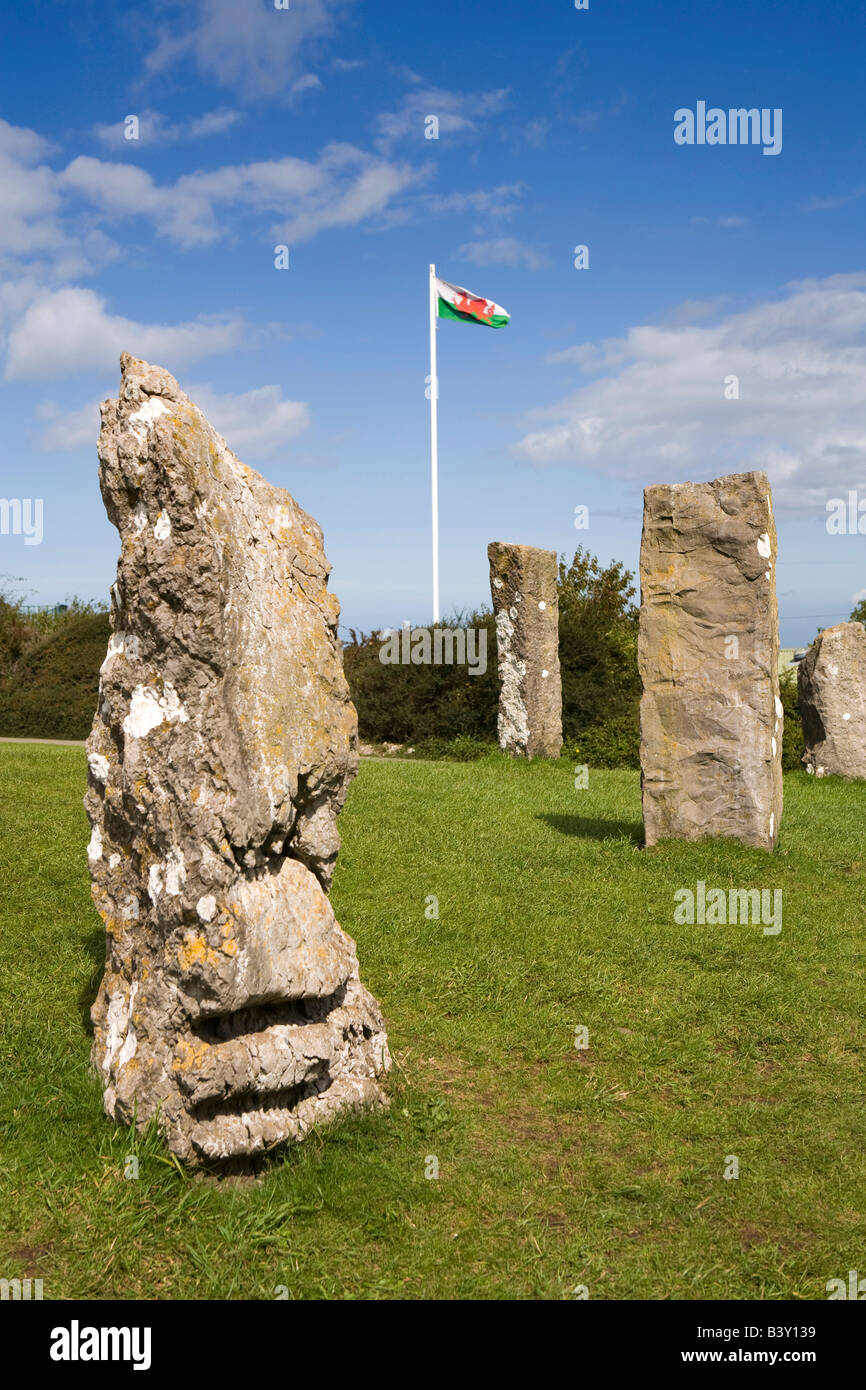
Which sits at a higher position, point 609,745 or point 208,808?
point 208,808

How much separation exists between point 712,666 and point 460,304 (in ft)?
49.9

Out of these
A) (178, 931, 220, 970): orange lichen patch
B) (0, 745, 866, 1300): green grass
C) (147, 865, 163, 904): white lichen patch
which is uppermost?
(147, 865, 163, 904): white lichen patch

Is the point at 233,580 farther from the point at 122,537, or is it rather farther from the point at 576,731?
the point at 576,731

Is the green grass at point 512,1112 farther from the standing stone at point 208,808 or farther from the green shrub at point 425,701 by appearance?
the green shrub at point 425,701

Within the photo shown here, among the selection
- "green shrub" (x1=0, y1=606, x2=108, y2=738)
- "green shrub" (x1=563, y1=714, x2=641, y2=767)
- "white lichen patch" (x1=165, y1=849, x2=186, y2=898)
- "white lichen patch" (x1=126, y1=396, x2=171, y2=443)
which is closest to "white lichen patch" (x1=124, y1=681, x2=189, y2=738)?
"white lichen patch" (x1=165, y1=849, x2=186, y2=898)

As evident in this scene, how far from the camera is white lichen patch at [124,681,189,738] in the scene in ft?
12.3

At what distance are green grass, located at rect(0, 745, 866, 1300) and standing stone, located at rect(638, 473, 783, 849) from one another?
0.63 m

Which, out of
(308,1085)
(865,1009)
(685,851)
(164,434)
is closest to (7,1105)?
(308,1085)

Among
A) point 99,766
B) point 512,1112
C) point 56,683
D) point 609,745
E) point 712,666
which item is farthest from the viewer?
point 56,683

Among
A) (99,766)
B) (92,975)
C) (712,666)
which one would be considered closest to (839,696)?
(712,666)

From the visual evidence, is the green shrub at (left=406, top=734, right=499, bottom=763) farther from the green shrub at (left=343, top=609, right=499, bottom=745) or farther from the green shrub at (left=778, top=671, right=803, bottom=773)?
the green shrub at (left=778, top=671, right=803, bottom=773)

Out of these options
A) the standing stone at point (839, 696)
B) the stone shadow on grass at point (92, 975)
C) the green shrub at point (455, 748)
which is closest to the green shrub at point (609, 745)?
the green shrub at point (455, 748)

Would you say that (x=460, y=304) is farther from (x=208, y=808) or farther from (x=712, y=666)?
(x=208, y=808)

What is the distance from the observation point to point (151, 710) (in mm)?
3793
